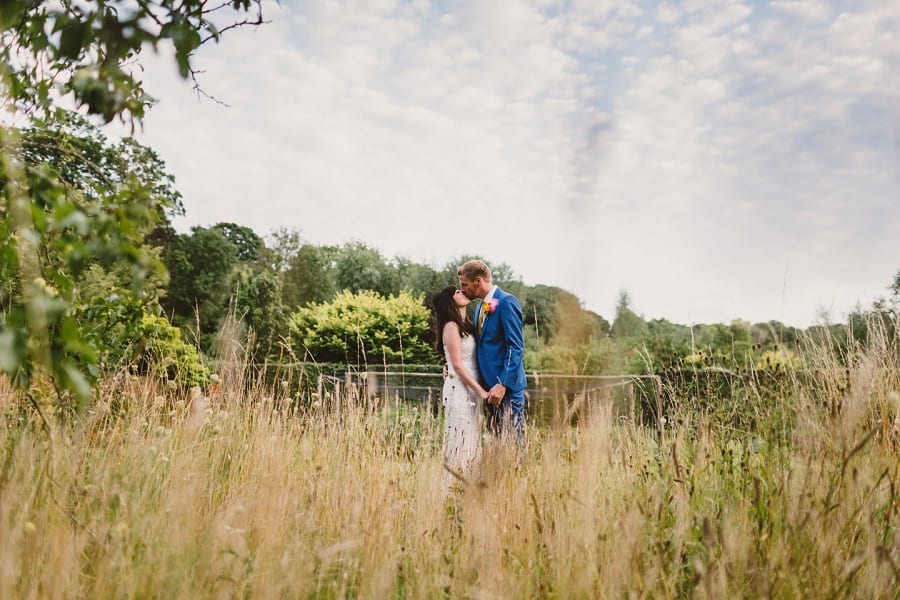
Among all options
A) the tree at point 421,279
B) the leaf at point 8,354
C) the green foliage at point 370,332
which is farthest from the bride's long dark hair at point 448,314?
the tree at point 421,279

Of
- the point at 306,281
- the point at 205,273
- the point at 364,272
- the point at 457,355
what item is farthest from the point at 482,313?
the point at 306,281

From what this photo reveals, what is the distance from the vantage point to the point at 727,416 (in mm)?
3756

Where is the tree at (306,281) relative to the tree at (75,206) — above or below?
above

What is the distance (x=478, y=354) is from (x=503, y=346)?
26cm

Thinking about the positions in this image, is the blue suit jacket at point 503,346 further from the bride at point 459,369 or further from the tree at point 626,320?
the tree at point 626,320

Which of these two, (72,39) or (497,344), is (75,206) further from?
(497,344)

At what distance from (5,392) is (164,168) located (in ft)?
65.6

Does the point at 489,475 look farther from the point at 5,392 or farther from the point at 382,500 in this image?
the point at 5,392

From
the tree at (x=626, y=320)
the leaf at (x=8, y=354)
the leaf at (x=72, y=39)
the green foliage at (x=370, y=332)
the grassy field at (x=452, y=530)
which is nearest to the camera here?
the leaf at (x=8, y=354)

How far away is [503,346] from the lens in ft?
15.6

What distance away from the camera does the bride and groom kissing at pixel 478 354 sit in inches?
183

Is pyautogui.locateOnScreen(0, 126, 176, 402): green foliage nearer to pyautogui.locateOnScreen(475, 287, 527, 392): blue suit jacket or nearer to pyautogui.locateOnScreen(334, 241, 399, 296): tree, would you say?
pyautogui.locateOnScreen(475, 287, 527, 392): blue suit jacket

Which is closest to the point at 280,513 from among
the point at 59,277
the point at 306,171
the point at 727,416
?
the point at 59,277

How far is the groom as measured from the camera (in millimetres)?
4613
